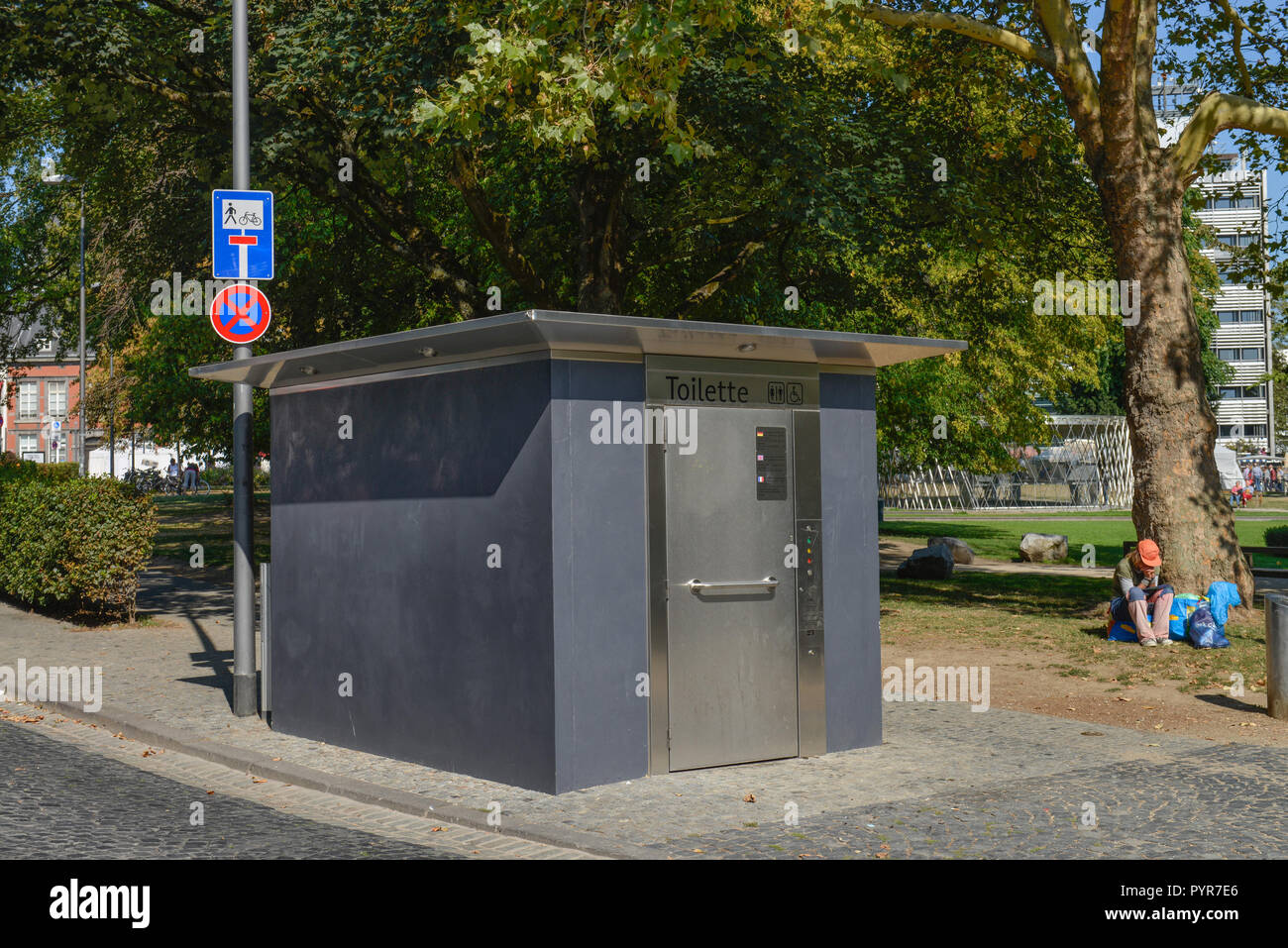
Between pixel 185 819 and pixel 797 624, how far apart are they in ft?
13.3

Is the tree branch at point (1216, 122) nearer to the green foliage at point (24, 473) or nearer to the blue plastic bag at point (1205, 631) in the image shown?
the blue plastic bag at point (1205, 631)

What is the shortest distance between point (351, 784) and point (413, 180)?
14.4 metres

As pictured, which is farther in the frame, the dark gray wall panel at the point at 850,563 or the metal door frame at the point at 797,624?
the dark gray wall panel at the point at 850,563

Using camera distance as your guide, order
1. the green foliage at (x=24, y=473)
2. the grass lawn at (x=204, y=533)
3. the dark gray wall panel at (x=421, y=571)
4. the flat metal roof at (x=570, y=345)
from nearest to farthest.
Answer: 1. the flat metal roof at (x=570, y=345)
2. the dark gray wall panel at (x=421, y=571)
3. the green foliage at (x=24, y=473)
4. the grass lawn at (x=204, y=533)

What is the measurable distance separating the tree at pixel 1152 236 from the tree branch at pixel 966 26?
0.04 ft

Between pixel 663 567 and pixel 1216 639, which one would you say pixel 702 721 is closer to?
pixel 663 567

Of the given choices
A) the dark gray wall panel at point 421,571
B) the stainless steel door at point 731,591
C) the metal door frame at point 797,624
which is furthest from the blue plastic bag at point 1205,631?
the dark gray wall panel at point 421,571

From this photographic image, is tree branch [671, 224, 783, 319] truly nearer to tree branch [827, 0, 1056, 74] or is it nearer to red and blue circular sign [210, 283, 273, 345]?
tree branch [827, 0, 1056, 74]

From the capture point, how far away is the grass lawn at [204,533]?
88.4ft

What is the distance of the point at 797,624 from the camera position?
8.96m

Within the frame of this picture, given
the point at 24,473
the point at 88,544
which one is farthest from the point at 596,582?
the point at 24,473

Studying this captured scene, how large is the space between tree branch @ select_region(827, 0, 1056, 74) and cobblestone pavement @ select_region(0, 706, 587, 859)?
11.2 metres

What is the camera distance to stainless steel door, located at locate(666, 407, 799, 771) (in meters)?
8.45
